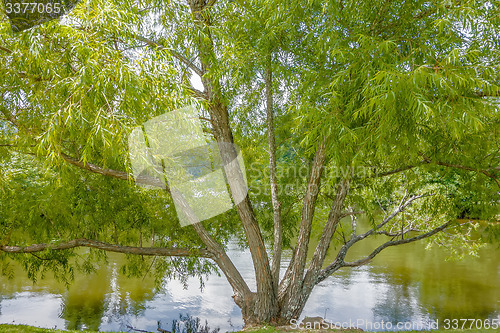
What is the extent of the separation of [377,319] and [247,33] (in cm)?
620

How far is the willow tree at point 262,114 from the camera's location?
2.50 metres

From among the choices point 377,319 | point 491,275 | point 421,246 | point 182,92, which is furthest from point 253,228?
point 421,246

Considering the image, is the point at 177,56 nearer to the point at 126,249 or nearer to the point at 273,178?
the point at 273,178

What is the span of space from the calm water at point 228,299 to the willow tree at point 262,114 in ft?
6.50

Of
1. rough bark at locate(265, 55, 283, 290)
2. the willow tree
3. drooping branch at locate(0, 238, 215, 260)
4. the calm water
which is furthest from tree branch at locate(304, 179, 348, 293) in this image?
the calm water

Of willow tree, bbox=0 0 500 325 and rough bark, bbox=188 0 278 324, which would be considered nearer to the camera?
willow tree, bbox=0 0 500 325

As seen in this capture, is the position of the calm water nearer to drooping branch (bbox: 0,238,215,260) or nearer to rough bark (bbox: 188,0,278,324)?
drooping branch (bbox: 0,238,215,260)

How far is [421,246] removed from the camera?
1291cm

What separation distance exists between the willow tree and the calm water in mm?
Result: 1981

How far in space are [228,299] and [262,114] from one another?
500 centimetres

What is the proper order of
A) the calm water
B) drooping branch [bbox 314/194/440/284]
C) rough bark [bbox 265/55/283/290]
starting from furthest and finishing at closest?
1. the calm water
2. drooping branch [bbox 314/194/440/284]
3. rough bark [bbox 265/55/283/290]

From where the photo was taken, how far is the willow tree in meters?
2.50

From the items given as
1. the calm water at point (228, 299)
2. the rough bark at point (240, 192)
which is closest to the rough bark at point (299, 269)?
the rough bark at point (240, 192)

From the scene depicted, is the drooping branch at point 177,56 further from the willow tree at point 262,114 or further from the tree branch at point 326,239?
the tree branch at point 326,239
